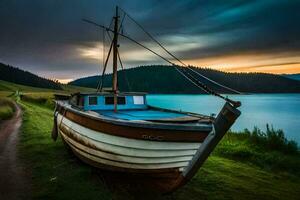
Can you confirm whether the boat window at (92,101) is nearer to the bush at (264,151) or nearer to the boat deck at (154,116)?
the boat deck at (154,116)

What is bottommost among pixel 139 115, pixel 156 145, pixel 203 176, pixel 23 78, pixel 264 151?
pixel 264 151

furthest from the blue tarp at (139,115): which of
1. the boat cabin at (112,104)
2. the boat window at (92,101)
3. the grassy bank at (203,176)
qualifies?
the grassy bank at (203,176)

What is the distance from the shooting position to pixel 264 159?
538 inches

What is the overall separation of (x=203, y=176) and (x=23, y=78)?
156 meters

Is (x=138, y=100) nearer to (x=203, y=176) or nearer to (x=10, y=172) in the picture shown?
(x=203, y=176)

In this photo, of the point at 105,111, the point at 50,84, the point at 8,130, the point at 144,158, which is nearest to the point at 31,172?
the point at 105,111

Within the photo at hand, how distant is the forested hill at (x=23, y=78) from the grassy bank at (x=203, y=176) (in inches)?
5607

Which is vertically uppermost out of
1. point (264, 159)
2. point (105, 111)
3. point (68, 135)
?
point (105, 111)

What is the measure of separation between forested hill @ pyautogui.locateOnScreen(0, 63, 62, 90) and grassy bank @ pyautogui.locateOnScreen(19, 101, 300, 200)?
142 meters

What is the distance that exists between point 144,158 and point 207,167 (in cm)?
485

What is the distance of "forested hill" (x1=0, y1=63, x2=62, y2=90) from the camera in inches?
5689

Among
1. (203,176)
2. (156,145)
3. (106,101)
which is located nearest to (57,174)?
(106,101)

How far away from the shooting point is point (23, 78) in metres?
147

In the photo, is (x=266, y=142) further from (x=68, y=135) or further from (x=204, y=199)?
(x=68, y=135)
